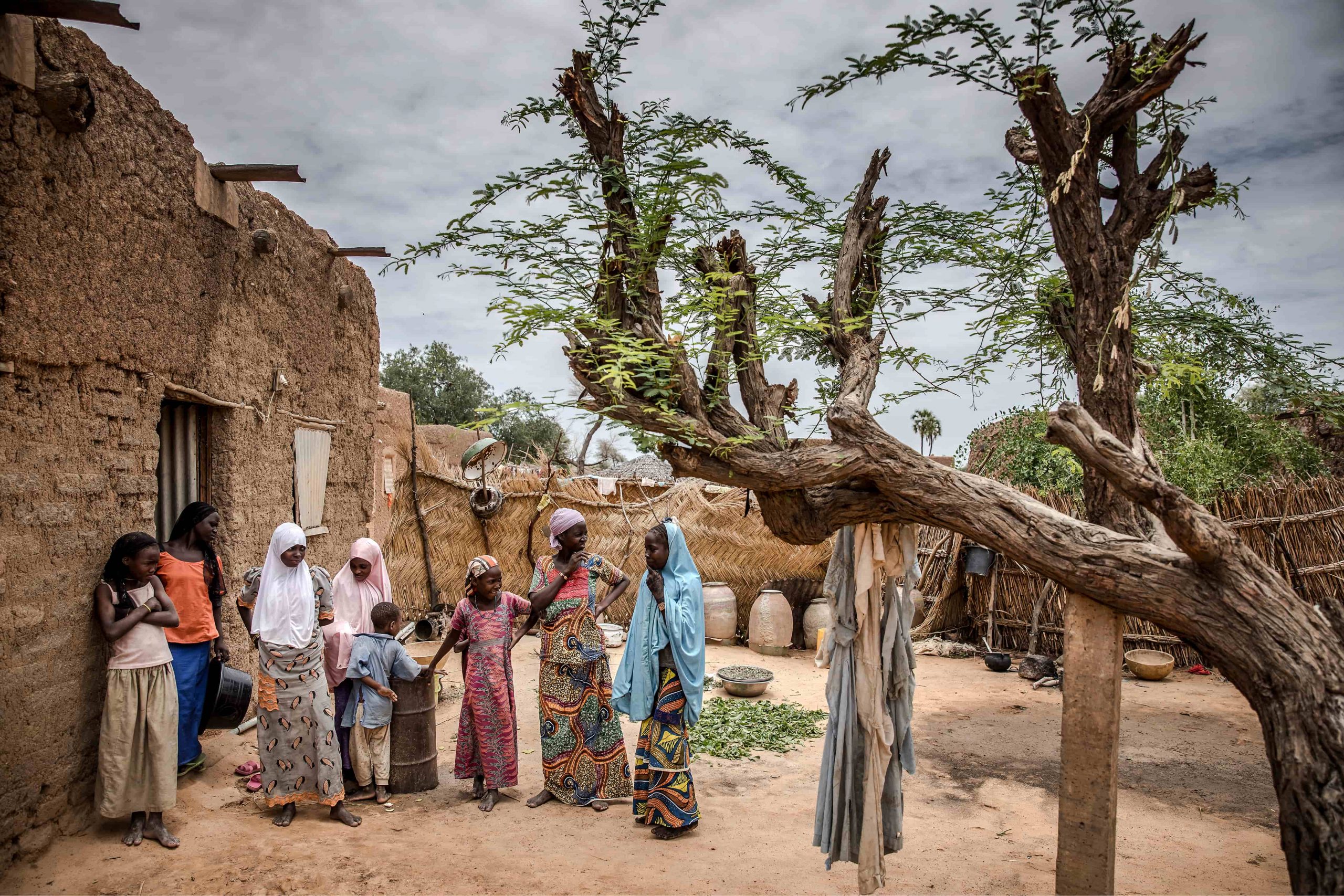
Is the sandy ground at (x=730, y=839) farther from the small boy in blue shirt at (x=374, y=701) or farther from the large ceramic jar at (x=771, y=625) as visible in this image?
the large ceramic jar at (x=771, y=625)

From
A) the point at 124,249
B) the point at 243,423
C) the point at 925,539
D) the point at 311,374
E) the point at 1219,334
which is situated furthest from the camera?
the point at 925,539

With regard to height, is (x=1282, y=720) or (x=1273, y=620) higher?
(x=1273, y=620)

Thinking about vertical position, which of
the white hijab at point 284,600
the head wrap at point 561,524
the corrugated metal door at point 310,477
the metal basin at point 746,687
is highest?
the corrugated metal door at point 310,477

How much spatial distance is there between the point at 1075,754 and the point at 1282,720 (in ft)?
2.33

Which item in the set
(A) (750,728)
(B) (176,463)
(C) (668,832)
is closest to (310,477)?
(B) (176,463)

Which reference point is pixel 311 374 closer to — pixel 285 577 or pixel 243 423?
pixel 243 423

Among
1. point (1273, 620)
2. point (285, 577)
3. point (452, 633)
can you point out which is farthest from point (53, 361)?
point (1273, 620)

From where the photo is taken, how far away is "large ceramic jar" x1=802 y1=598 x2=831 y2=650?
31.8ft

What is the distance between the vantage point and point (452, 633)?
4.93 m

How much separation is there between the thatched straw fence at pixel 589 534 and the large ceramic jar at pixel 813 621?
51cm

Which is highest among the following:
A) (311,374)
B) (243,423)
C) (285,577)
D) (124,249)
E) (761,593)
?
(124,249)

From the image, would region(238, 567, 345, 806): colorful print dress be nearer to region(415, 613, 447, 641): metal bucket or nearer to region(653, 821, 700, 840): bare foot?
region(653, 821, 700, 840): bare foot

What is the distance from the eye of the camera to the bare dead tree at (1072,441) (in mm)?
2877

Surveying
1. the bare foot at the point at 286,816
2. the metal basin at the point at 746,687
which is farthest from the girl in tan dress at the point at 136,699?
the metal basin at the point at 746,687
